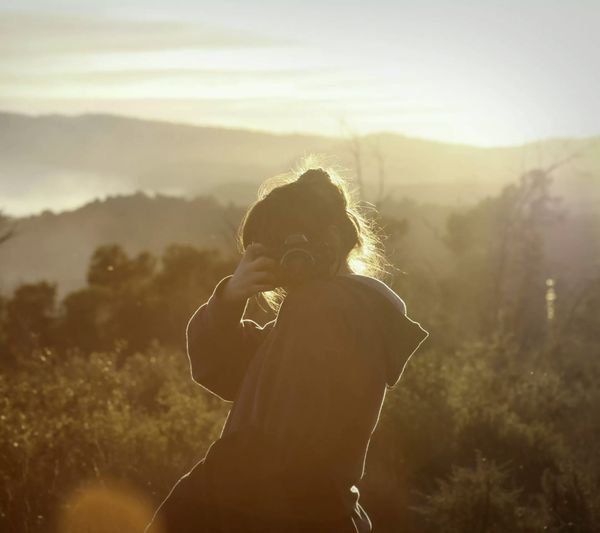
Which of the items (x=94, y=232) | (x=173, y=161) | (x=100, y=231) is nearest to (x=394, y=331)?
(x=100, y=231)

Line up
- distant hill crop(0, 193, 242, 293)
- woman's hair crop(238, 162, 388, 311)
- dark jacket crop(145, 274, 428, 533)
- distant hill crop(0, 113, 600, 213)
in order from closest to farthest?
dark jacket crop(145, 274, 428, 533), woman's hair crop(238, 162, 388, 311), distant hill crop(0, 113, 600, 213), distant hill crop(0, 193, 242, 293)

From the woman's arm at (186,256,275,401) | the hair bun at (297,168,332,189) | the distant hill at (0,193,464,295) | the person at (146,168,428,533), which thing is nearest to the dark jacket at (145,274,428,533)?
the person at (146,168,428,533)

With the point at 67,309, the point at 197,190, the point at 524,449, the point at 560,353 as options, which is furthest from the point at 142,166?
the point at 524,449

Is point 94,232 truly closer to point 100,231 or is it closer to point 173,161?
point 100,231

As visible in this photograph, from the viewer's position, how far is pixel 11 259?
267 ft

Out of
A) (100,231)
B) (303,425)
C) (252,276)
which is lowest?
(100,231)

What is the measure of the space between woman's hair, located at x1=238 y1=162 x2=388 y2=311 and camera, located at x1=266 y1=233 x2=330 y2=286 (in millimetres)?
46

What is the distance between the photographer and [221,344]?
2.88 meters

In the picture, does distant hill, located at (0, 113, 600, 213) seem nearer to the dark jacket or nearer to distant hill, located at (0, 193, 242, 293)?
distant hill, located at (0, 193, 242, 293)

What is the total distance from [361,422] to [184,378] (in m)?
9.77

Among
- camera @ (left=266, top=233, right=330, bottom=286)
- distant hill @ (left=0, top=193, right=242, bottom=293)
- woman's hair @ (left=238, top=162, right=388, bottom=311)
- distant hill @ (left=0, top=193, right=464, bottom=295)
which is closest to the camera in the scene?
camera @ (left=266, top=233, right=330, bottom=286)

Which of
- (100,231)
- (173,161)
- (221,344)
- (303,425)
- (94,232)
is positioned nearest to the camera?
(303,425)

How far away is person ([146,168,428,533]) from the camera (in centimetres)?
256

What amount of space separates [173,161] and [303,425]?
3675 inches
